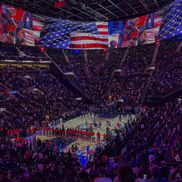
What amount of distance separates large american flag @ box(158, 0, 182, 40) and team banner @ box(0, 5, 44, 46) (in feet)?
71.6

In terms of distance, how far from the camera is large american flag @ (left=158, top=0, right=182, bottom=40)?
44156 millimetres

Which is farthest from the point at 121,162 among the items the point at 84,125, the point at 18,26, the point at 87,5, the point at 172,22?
the point at 172,22

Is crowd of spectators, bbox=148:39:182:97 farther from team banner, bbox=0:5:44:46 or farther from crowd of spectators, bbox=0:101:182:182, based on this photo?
team banner, bbox=0:5:44:46

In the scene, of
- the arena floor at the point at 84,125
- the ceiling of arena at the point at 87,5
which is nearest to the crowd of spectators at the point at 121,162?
the arena floor at the point at 84,125

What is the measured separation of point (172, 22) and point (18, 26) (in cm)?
2505

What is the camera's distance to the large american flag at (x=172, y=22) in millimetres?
44156

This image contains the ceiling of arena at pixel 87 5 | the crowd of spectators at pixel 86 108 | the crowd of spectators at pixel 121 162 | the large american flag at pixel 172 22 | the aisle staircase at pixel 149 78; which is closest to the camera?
the crowd of spectators at pixel 121 162

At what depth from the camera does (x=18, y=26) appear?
44719 mm

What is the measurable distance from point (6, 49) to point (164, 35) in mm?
26195

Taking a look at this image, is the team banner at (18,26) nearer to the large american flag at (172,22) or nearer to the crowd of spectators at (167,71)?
the crowd of spectators at (167,71)

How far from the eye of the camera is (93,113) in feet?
116

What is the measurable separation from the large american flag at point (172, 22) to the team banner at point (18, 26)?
2181 centimetres

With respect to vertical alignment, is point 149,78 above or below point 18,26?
below

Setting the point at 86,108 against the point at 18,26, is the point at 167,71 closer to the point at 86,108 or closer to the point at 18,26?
the point at 86,108
